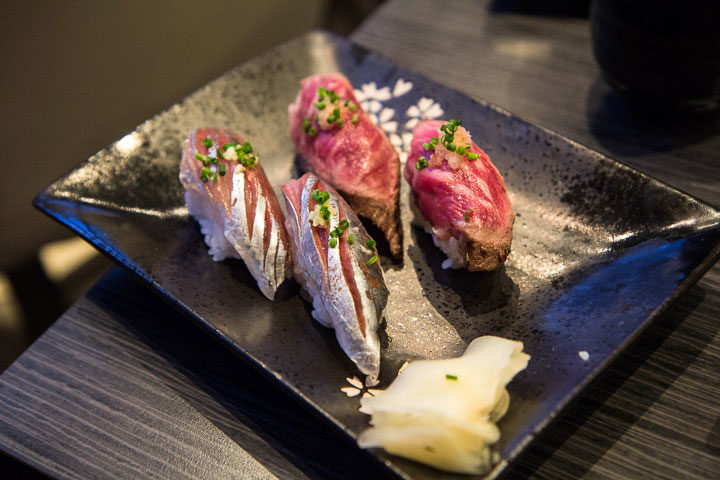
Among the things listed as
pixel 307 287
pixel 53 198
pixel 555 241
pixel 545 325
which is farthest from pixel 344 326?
pixel 53 198

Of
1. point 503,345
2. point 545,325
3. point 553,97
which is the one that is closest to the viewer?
point 503,345

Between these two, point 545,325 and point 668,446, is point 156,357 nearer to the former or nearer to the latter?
point 545,325

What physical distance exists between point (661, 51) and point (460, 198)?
1033 millimetres

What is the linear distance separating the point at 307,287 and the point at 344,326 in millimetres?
297

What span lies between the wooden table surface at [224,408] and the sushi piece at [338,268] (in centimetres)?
26

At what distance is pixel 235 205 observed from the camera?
6.55 feet

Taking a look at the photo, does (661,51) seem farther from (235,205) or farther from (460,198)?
→ (235,205)

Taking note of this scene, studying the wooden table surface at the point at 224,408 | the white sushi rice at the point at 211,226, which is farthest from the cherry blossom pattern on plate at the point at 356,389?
the white sushi rice at the point at 211,226

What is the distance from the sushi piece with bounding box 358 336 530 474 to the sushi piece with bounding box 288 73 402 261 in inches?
23.9

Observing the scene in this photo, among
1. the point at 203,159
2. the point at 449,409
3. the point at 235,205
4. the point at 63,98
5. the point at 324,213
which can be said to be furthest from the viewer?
the point at 63,98

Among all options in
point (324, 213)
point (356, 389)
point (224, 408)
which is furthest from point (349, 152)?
point (224, 408)

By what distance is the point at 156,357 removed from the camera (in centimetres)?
196

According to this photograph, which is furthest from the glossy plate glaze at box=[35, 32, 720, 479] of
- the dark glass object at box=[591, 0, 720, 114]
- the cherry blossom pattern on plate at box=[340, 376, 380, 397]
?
the dark glass object at box=[591, 0, 720, 114]

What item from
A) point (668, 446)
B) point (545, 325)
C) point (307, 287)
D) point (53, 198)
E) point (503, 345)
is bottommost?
point (668, 446)
